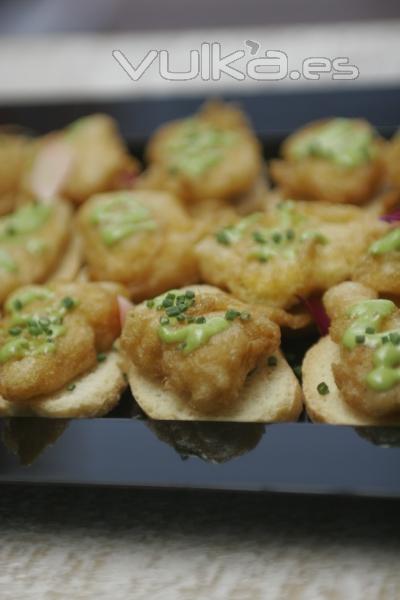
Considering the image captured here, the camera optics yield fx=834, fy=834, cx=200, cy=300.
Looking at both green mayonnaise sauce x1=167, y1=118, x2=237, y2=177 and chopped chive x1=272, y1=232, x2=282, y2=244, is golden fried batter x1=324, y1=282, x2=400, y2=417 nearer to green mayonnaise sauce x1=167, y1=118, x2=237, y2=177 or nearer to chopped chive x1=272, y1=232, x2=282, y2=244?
chopped chive x1=272, y1=232, x2=282, y2=244

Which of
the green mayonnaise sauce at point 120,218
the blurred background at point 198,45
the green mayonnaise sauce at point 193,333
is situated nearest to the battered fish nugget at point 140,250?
the green mayonnaise sauce at point 120,218

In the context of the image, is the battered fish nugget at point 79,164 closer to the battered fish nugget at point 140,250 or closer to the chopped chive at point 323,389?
the battered fish nugget at point 140,250

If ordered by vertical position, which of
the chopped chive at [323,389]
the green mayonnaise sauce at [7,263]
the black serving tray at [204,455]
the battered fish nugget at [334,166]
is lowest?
the black serving tray at [204,455]

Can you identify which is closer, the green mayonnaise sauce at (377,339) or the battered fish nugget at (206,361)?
the green mayonnaise sauce at (377,339)

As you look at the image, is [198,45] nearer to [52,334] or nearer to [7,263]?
[7,263]

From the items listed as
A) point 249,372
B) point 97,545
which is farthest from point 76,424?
point 249,372

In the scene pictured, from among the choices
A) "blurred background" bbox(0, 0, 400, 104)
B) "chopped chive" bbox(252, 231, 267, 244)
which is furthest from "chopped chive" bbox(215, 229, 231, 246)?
"blurred background" bbox(0, 0, 400, 104)

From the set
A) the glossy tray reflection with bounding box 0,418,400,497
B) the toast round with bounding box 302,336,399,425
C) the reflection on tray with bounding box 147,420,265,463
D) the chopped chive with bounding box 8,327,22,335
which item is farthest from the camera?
the chopped chive with bounding box 8,327,22,335

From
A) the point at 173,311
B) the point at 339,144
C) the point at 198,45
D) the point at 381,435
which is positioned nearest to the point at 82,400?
the point at 173,311
